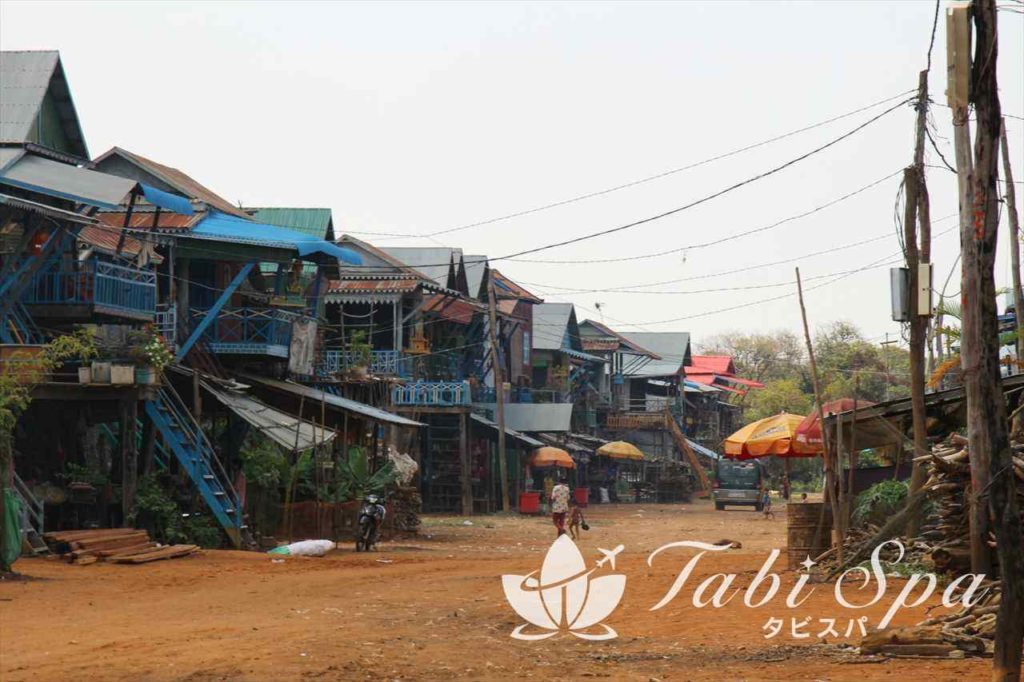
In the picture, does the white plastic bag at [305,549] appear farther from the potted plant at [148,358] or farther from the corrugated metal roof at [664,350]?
the corrugated metal roof at [664,350]

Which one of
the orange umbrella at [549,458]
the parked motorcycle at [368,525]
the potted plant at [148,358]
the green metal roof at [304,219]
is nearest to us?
the potted plant at [148,358]

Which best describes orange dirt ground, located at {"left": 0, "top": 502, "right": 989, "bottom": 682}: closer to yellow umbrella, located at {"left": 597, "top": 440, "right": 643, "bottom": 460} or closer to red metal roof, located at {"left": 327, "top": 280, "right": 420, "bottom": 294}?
red metal roof, located at {"left": 327, "top": 280, "right": 420, "bottom": 294}

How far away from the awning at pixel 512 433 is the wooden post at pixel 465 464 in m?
2.67

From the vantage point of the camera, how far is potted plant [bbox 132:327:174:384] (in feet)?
83.6

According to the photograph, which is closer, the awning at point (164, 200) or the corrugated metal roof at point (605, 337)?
the awning at point (164, 200)

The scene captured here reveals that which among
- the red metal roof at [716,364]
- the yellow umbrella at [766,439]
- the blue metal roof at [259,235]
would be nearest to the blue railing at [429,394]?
the blue metal roof at [259,235]

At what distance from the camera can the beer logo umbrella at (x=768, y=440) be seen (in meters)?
28.8

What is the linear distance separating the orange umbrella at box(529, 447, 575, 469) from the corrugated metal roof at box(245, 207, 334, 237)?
1251 centimetres

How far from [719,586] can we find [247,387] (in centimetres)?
1410

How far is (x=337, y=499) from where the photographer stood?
29.9 metres

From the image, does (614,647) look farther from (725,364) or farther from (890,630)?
(725,364)

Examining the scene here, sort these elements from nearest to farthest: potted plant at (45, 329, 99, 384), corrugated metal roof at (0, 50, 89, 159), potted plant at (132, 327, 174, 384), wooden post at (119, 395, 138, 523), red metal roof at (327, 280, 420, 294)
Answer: potted plant at (45, 329, 99, 384), potted plant at (132, 327, 174, 384), wooden post at (119, 395, 138, 523), corrugated metal roof at (0, 50, 89, 159), red metal roof at (327, 280, 420, 294)

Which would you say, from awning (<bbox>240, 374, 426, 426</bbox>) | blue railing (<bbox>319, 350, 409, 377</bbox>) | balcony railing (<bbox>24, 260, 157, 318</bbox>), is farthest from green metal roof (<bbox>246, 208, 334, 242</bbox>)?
balcony railing (<bbox>24, 260, 157, 318</bbox>)

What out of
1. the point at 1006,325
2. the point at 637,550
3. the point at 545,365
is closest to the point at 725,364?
the point at 545,365
